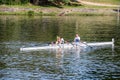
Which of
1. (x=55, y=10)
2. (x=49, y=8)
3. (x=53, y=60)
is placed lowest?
(x=55, y=10)

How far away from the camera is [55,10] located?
147 metres

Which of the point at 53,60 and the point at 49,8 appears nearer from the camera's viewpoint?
the point at 53,60

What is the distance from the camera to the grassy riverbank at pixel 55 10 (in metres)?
143

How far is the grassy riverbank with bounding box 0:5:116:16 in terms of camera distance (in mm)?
143363

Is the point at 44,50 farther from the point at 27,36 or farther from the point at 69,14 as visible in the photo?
the point at 69,14

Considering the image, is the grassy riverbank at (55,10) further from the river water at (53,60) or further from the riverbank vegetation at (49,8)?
the river water at (53,60)

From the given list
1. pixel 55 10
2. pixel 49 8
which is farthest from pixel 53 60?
pixel 55 10

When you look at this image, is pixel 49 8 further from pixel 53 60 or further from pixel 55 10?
pixel 53 60

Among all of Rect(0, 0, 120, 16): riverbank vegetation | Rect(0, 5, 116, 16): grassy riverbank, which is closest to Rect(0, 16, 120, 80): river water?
Rect(0, 5, 116, 16): grassy riverbank

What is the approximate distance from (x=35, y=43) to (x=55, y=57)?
566 inches

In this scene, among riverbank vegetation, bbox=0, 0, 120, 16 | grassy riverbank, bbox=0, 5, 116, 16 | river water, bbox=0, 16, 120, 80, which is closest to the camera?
river water, bbox=0, 16, 120, 80

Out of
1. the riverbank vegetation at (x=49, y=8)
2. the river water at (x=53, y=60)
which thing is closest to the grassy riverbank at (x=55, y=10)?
the riverbank vegetation at (x=49, y=8)

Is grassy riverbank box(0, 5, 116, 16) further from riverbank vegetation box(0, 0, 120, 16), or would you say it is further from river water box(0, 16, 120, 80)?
river water box(0, 16, 120, 80)

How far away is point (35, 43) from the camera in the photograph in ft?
245
